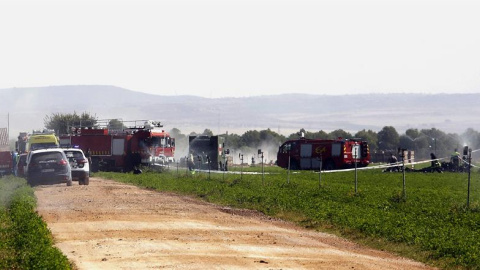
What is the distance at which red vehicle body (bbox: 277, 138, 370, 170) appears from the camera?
73.6 metres

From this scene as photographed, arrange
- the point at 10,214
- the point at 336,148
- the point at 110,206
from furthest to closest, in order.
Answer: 1. the point at 336,148
2. the point at 110,206
3. the point at 10,214

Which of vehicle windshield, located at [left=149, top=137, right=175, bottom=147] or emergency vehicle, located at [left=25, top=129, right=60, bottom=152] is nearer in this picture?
emergency vehicle, located at [left=25, top=129, right=60, bottom=152]

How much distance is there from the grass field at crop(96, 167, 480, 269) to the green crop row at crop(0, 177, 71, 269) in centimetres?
804

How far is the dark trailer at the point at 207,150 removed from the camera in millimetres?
78000

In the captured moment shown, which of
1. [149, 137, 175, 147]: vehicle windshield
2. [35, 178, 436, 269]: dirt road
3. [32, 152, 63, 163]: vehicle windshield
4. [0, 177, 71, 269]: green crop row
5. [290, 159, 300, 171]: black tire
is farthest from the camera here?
[290, 159, 300, 171]: black tire

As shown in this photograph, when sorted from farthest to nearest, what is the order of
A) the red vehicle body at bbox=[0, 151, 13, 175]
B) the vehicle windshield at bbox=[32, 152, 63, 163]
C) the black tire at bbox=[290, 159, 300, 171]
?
the black tire at bbox=[290, 159, 300, 171] → the red vehicle body at bbox=[0, 151, 13, 175] → the vehicle windshield at bbox=[32, 152, 63, 163]

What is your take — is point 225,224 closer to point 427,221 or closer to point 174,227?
point 174,227

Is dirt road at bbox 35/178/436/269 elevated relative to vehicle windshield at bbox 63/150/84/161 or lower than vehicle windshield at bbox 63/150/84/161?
lower

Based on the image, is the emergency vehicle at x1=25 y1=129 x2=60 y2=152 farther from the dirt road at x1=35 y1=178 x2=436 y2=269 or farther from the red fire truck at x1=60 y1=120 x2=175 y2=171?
the dirt road at x1=35 y1=178 x2=436 y2=269

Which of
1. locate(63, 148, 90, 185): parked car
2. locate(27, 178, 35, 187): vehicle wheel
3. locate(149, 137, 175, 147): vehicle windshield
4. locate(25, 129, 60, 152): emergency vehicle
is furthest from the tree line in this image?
locate(27, 178, 35, 187): vehicle wheel

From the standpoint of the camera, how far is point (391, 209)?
31.5 metres

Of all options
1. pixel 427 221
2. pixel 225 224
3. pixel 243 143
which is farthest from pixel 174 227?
pixel 243 143

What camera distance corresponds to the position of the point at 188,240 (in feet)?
76.3

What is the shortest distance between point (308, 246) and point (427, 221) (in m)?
5.77
